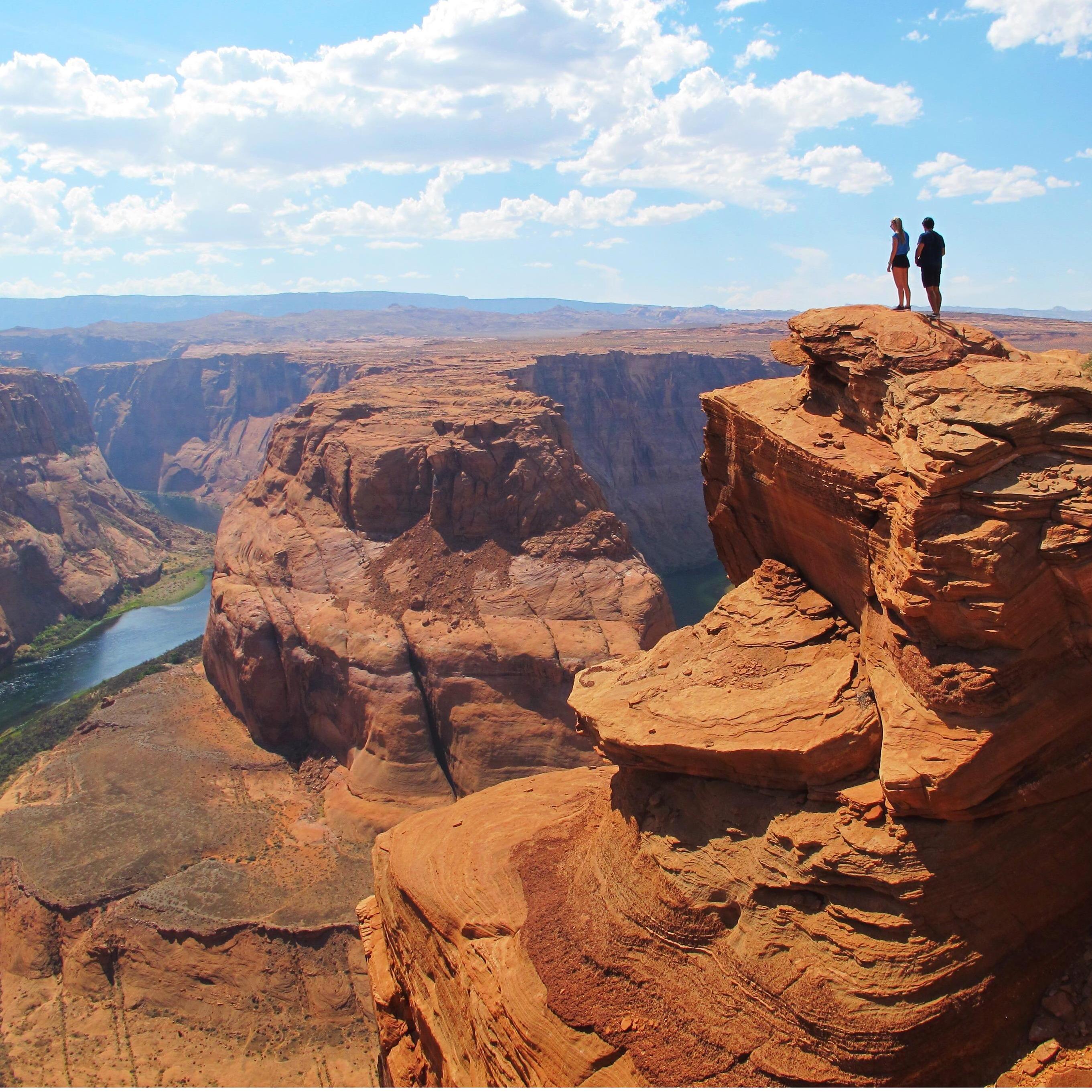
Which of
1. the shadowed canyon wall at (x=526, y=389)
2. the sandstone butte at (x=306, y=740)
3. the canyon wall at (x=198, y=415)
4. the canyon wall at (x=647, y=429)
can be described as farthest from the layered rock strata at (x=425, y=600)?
the canyon wall at (x=198, y=415)

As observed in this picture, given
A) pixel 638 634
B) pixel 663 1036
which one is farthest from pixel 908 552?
pixel 638 634

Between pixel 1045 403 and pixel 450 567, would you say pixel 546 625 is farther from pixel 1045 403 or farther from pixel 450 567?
pixel 1045 403

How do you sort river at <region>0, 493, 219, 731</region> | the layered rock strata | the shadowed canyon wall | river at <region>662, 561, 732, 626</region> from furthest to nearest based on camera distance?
the shadowed canyon wall
river at <region>662, 561, 732, 626</region>
river at <region>0, 493, 219, 731</region>
the layered rock strata

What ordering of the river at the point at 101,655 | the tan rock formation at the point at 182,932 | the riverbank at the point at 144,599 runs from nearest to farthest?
the tan rock formation at the point at 182,932 → the river at the point at 101,655 → the riverbank at the point at 144,599

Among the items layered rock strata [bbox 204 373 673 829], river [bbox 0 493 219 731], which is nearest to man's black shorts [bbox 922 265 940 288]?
layered rock strata [bbox 204 373 673 829]

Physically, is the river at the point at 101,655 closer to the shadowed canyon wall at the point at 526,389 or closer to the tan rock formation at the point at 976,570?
the shadowed canyon wall at the point at 526,389

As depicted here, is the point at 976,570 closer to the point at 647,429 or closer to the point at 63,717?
the point at 63,717

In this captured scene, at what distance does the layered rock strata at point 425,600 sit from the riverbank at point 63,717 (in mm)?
9724

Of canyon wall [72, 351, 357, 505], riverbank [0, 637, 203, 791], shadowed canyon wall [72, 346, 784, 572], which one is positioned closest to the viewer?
riverbank [0, 637, 203, 791]

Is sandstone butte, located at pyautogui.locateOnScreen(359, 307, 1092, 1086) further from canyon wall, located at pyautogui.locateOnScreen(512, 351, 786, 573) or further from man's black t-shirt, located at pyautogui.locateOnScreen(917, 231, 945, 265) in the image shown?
canyon wall, located at pyautogui.locateOnScreen(512, 351, 786, 573)

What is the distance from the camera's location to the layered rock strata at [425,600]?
123 feet

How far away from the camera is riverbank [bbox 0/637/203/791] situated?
157 feet

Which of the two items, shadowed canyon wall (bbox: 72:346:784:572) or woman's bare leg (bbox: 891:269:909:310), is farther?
shadowed canyon wall (bbox: 72:346:784:572)

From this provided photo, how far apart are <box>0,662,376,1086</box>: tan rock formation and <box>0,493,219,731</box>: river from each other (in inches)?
1114
